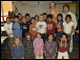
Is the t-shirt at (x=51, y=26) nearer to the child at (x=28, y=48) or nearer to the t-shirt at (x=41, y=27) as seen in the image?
the t-shirt at (x=41, y=27)

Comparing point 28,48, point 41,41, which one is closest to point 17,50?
point 28,48

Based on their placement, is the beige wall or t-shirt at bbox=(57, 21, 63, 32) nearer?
t-shirt at bbox=(57, 21, 63, 32)

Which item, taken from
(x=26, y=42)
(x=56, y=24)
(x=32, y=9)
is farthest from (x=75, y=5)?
(x=26, y=42)

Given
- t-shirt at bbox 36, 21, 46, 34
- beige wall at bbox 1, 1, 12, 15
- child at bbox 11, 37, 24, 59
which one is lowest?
child at bbox 11, 37, 24, 59

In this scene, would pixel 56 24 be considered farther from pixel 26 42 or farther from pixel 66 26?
pixel 26 42

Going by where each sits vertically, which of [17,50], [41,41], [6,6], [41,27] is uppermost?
[6,6]

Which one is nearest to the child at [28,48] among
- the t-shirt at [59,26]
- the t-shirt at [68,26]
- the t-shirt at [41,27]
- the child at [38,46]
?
the child at [38,46]

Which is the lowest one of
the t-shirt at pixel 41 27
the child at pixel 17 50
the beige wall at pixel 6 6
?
the child at pixel 17 50

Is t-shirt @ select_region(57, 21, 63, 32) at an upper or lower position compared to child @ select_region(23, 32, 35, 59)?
upper

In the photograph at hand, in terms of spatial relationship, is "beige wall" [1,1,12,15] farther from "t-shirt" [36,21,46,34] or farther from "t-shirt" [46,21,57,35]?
"t-shirt" [46,21,57,35]

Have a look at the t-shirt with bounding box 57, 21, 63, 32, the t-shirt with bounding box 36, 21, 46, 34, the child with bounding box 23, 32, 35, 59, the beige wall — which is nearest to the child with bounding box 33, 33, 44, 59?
the child with bounding box 23, 32, 35, 59

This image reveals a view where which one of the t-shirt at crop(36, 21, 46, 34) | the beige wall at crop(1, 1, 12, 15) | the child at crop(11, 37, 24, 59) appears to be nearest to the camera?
the child at crop(11, 37, 24, 59)

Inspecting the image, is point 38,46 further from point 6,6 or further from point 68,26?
point 6,6

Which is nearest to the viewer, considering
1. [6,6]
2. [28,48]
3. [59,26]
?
[28,48]
